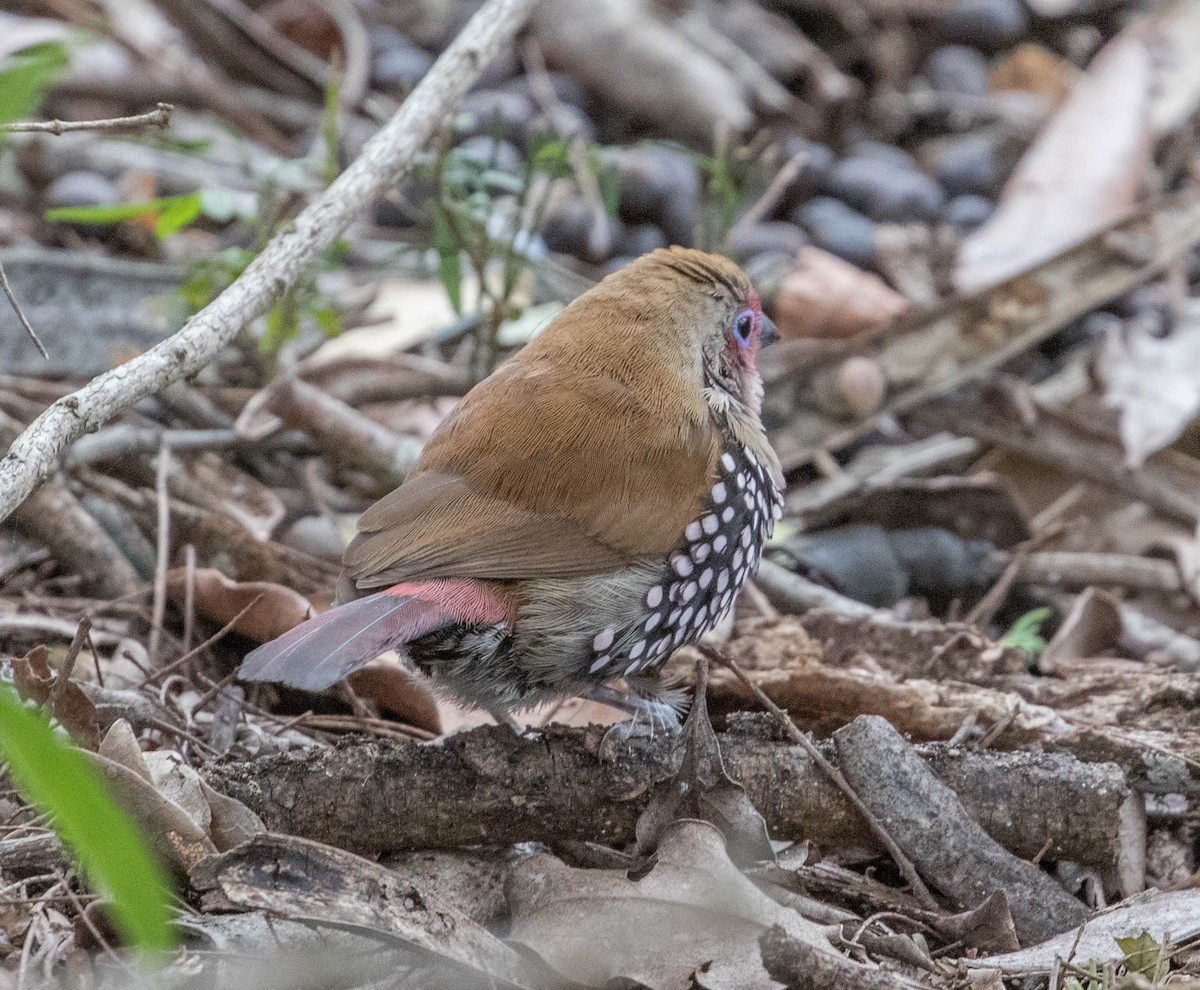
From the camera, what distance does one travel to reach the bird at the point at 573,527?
2549mm

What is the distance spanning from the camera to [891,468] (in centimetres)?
452

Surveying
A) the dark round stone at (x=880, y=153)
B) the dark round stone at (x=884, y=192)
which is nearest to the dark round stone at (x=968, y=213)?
the dark round stone at (x=884, y=192)

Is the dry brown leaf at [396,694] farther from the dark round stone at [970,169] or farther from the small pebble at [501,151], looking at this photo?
the dark round stone at [970,169]

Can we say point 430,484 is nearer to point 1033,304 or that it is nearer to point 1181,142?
point 1033,304

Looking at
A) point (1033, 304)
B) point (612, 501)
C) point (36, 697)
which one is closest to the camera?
point (36, 697)

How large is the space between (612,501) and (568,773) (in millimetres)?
543

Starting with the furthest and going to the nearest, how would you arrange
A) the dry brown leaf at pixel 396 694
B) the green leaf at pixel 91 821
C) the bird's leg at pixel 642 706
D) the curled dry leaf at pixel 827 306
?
the curled dry leaf at pixel 827 306, the dry brown leaf at pixel 396 694, the bird's leg at pixel 642 706, the green leaf at pixel 91 821

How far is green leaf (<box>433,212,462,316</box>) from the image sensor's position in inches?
157

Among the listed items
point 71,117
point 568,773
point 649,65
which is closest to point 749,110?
point 649,65

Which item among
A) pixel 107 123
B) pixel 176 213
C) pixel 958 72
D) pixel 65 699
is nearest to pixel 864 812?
pixel 65 699

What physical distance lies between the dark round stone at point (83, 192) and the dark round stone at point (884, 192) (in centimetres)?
314

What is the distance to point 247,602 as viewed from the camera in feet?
10.7

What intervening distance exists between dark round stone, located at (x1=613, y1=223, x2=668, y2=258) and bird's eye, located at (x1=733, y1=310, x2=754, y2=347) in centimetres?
237

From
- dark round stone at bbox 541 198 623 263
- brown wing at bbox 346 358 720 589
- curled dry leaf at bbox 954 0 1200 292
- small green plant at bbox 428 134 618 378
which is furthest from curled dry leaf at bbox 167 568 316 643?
curled dry leaf at bbox 954 0 1200 292
